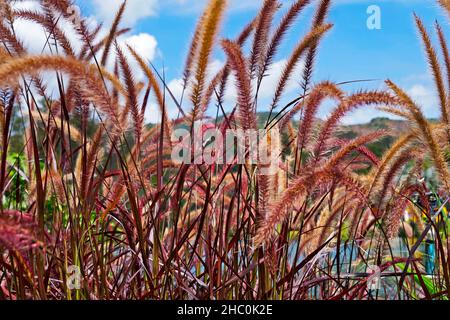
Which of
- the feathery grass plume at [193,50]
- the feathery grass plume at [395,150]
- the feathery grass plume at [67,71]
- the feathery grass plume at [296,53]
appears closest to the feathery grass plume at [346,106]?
the feathery grass plume at [296,53]

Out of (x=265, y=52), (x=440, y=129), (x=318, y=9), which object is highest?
(x=318, y=9)

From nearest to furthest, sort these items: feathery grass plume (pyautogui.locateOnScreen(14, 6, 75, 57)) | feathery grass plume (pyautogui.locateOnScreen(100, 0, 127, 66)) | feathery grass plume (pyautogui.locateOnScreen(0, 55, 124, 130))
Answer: feathery grass plume (pyautogui.locateOnScreen(0, 55, 124, 130)), feathery grass plume (pyautogui.locateOnScreen(14, 6, 75, 57)), feathery grass plume (pyautogui.locateOnScreen(100, 0, 127, 66))

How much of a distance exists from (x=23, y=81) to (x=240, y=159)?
2.10 feet

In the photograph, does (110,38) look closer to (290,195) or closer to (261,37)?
(261,37)

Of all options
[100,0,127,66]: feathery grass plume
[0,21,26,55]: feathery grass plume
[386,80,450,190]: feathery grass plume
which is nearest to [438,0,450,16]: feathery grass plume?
[386,80,450,190]: feathery grass plume

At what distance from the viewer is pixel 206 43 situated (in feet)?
5.09

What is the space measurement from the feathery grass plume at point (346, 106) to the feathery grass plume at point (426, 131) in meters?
0.03

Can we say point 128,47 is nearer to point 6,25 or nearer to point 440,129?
point 6,25

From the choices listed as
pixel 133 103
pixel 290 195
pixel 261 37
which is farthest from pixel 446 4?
pixel 133 103

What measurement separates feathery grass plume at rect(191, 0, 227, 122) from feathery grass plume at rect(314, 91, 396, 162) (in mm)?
349

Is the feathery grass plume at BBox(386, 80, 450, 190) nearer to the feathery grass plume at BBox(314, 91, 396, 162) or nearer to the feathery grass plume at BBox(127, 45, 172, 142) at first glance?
the feathery grass plume at BBox(314, 91, 396, 162)

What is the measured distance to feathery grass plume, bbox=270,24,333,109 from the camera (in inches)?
69.0
